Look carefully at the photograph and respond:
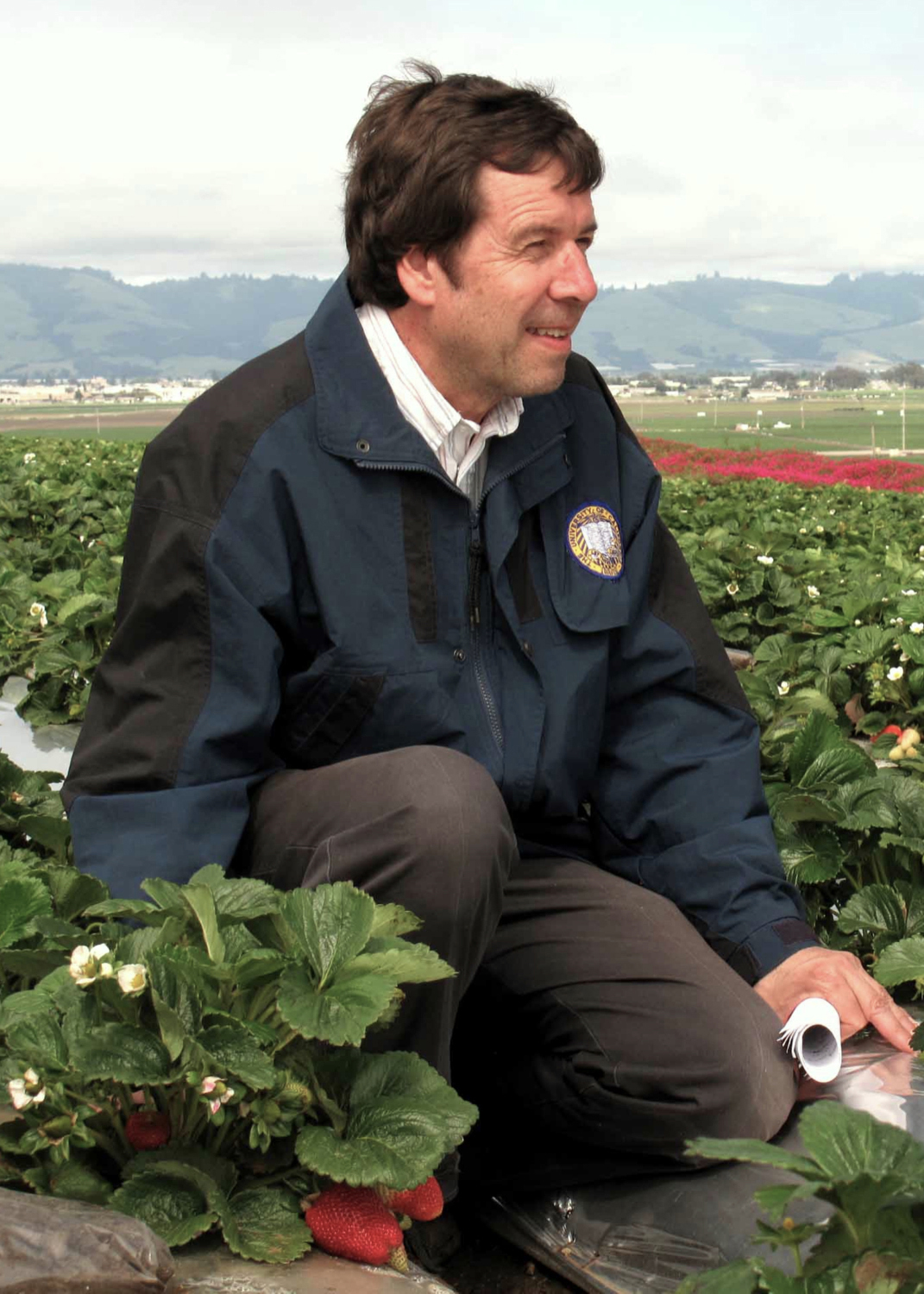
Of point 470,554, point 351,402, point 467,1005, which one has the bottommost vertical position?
point 467,1005

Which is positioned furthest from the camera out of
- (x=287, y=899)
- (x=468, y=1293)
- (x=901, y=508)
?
(x=901, y=508)

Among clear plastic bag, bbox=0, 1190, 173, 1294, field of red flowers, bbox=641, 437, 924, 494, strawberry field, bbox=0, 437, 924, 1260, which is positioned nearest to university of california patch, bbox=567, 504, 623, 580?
strawberry field, bbox=0, 437, 924, 1260

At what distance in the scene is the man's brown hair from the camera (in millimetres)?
2598

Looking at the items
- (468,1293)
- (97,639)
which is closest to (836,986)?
(468,1293)

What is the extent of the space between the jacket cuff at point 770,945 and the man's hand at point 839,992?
0.06 feet

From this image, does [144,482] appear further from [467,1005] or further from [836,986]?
[836,986]

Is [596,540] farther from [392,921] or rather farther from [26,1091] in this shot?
[26,1091]

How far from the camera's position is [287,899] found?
6.18 feet

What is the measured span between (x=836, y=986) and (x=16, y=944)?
4.41ft

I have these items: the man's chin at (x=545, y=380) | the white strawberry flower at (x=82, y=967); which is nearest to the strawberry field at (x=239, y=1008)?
the white strawberry flower at (x=82, y=967)

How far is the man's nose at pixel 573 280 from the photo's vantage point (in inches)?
102

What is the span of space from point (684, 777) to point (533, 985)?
0.48 m

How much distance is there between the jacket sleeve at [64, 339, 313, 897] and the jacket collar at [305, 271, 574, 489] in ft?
0.37

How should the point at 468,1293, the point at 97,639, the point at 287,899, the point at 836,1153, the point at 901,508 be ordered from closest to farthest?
1. the point at 836,1153
2. the point at 287,899
3. the point at 468,1293
4. the point at 97,639
5. the point at 901,508
